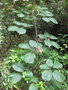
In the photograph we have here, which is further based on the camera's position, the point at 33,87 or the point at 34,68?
the point at 34,68

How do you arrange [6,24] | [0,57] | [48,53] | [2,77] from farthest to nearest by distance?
[6,24] → [0,57] → [48,53] → [2,77]

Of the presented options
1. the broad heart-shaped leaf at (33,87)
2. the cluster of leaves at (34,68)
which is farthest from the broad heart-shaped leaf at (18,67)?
the broad heart-shaped leaf at (33,87)

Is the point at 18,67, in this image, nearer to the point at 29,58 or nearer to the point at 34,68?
the point at 29,58

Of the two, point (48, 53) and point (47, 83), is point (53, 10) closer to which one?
point (48, 53)

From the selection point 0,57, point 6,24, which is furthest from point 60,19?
point 0,57

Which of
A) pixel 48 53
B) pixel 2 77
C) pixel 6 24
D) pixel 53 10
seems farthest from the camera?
pixel 53 10

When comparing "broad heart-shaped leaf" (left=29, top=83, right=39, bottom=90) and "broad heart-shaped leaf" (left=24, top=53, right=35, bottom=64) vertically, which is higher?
"broad heart-shaped leaf" (left=24, top=53, right=35, bottom=64)

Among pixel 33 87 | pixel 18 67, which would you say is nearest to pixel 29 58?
pixel 18 67

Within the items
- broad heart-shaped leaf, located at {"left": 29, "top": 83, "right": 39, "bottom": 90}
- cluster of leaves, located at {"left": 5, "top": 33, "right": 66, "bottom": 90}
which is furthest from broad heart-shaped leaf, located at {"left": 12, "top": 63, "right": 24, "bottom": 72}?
broad heart-shaped leaf, located at {"left": 29, "top": 83, "right": 39, "bottom": 90}

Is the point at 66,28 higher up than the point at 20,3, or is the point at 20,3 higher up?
the point at 20,3

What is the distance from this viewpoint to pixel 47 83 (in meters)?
1.47

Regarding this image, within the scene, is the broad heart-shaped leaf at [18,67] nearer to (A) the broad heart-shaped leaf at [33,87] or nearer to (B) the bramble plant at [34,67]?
(B) the bramble plant at [34,67]

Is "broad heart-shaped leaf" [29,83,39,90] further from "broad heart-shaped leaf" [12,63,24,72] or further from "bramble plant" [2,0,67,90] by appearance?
"broad heart-shaped leaf" [12,63,24,72]

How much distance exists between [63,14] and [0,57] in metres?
1.01
